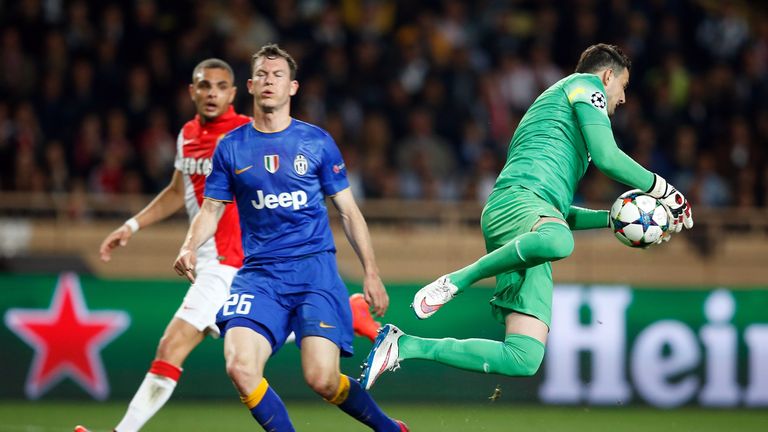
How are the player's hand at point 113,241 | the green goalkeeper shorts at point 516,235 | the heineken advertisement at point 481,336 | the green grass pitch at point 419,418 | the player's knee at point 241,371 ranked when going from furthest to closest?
the heineken advertisement at point 481,336
the green grass pitch at point 419,418
the player's hand at point 113,241
the green goalkeeper shorts at point 516,235
the player's knee at point 241,371

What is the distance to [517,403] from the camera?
Result: 39.0 feet

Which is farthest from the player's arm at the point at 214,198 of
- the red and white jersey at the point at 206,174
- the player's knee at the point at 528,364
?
the player's knee at the point at 528,364

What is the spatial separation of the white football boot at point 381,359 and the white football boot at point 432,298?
0.23 meters

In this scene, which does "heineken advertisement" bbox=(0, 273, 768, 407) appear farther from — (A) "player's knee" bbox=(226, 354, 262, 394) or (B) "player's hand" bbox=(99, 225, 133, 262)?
(A) "player's knee" bbox=(226, 354, 262, 394)

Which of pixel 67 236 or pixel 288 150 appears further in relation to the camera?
pixel 67 236

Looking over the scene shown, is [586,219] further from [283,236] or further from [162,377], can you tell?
[162,377]

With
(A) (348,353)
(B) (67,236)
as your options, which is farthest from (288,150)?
(B) (67,236)

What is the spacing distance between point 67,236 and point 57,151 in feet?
3.72

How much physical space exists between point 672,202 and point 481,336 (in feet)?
15.7

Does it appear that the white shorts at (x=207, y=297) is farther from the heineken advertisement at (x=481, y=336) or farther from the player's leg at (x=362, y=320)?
the heineken advertisement at (x=481, y=336)

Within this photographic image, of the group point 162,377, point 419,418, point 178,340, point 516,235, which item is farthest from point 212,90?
point 419,418

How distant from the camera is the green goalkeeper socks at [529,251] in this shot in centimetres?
682

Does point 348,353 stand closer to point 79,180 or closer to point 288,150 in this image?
point 288,150

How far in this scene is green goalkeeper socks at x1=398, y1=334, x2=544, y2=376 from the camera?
23.0 feet
